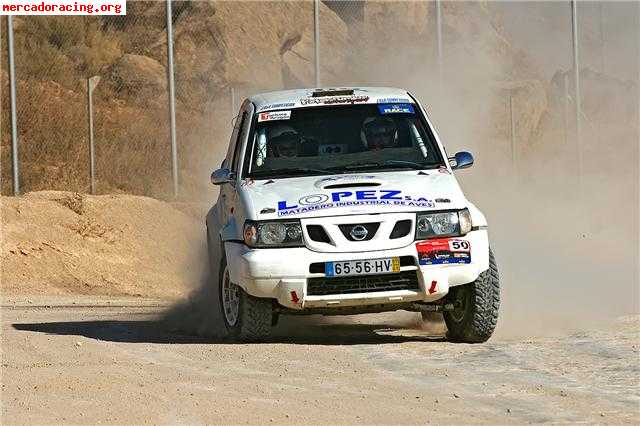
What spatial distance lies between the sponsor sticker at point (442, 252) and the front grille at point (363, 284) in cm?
14

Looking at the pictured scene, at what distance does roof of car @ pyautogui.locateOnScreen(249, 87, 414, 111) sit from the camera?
12508 mm

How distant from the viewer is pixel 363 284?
10969 millimetres

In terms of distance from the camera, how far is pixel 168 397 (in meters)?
8.70

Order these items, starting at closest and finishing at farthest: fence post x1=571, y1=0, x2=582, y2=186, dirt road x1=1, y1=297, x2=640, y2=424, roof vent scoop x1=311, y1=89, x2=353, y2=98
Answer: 1. dirt road x1=1, y1=297, x2=640, y2=424
2. roof vent scoop x1=311, y1=89, x2=353, y2=98
3. fence post x1=571, y1=0, x2=582, y2=186

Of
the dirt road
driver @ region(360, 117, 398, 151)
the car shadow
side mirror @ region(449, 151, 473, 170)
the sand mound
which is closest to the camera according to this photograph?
the dirt road

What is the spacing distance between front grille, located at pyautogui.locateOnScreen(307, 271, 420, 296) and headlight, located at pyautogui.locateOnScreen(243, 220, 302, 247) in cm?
31

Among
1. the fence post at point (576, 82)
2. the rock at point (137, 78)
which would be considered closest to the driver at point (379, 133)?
the fence post at point (576, 82)

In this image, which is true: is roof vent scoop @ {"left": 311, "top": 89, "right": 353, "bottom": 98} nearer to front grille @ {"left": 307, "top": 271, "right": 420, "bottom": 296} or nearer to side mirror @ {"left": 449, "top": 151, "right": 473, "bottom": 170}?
side mirror @ {"left": 449, "top": 151, "right": 473, "bottom": 170}

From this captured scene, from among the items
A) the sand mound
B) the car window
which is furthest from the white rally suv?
the sand mound

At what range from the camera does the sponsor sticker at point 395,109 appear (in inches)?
491

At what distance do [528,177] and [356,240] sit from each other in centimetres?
1821

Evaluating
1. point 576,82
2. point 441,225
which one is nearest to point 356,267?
point 441,225

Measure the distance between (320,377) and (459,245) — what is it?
6.47 ft

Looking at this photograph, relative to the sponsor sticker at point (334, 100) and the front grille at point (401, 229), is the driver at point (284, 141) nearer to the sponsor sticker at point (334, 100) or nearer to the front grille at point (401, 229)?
the sponsor sticker at point (334, 100)
